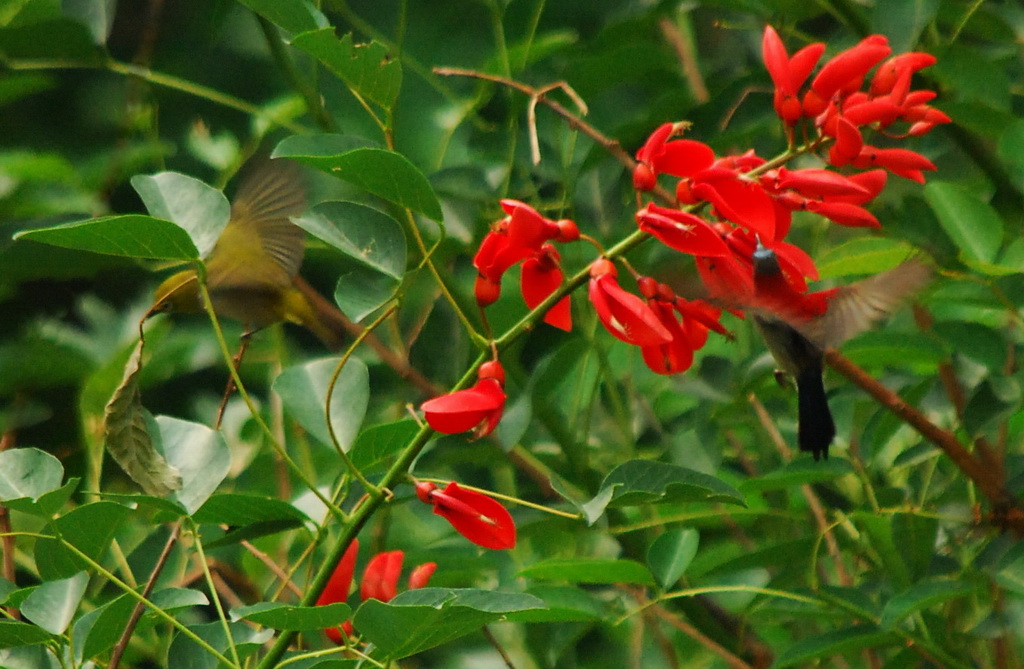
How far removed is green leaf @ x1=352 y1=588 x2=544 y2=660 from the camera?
846mm

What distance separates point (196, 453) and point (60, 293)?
51.3 inches

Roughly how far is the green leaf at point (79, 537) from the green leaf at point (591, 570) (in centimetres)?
42

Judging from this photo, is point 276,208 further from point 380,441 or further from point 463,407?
point 463,407

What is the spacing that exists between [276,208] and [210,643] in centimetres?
68

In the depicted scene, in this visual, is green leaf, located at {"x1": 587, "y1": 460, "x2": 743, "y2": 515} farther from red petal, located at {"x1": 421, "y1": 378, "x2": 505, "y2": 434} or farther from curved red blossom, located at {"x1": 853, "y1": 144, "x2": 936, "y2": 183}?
curved red blossom, located at {"x1": 853, "y1": 144, "x2": 936, "y2": 183}

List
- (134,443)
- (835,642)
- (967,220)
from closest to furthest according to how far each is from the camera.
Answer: (134,443), (835,642), (967,220)

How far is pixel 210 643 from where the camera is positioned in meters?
1.04

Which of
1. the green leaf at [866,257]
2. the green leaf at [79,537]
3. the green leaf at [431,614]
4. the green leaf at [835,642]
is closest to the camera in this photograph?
the green leaf at [431,614]

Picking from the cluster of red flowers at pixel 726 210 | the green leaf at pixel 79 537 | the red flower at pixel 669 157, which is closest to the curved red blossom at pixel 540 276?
the cluster of red flowers at pixel 726 210

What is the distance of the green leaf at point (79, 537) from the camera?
0.95 m

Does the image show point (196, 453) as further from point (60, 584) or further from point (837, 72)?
point (837, 72)

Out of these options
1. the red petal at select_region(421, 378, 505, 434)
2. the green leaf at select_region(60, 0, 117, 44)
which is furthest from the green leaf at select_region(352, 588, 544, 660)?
the green leaf at select_region(60, 0, 117, 44)

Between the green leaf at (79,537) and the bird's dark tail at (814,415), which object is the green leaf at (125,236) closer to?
the green leaf at (79,537)

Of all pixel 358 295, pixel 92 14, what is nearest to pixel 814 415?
pixel 358 295
